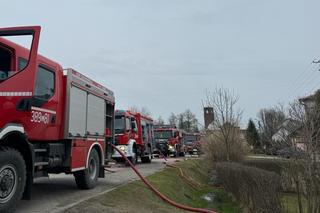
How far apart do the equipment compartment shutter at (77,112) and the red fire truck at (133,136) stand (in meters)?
7.84

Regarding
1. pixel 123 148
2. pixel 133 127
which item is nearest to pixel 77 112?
pixel 123 148

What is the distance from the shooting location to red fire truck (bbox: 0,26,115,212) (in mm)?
7586

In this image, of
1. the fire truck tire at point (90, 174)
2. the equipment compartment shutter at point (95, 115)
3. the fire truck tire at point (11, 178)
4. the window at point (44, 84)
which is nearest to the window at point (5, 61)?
the window at point (44, 84)

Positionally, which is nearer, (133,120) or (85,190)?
(85,190)

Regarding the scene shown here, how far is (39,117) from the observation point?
352 inches

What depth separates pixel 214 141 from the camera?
2658cm

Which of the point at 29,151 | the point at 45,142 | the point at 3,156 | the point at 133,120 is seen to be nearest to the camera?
the point at 3,156

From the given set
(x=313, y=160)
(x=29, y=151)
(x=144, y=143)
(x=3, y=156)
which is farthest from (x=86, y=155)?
(x=144, y=143)

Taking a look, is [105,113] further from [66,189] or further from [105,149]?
[66,189]

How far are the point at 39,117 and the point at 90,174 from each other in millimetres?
3581

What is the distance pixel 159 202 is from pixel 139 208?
1.78 metres

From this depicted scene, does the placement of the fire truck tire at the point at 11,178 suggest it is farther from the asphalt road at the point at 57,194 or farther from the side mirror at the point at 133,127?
the side mirror at the point at 133,127

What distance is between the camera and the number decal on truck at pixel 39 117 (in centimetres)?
861

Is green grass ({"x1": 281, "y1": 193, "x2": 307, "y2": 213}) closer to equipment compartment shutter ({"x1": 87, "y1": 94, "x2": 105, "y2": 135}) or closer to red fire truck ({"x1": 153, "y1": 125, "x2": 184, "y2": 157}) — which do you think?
equipment compartment shutter ({"x1": 87, "y1": 94, "x2": 105, "y2": 135})
